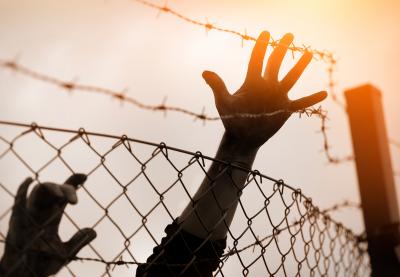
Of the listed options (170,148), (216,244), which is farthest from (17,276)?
(216,244)

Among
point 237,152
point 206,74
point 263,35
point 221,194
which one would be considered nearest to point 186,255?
point 221,194

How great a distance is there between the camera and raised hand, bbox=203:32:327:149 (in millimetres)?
2596

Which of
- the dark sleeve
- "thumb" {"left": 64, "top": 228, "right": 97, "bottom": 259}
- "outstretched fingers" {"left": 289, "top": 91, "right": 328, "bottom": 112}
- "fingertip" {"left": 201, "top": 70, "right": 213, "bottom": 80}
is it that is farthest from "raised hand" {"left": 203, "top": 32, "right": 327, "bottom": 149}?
"thumb" {"left": 64, "top": 228, "right": 97, "bottom": 259}

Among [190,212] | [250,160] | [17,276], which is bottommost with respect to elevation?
[17,276]

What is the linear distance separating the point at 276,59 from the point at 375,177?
970mm

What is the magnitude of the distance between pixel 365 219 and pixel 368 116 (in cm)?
62

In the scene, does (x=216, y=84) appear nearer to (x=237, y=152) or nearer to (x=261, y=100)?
(x=261, y=100)

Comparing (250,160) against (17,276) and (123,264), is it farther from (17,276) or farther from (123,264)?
(17,276)

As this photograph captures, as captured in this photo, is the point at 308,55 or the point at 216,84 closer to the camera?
the point at 216,84

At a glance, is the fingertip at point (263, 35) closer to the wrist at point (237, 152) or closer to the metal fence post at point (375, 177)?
the wrist at point (237, 152)

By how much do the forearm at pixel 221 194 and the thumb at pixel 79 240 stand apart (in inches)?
26.3

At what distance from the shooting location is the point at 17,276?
Answer: 195 cm

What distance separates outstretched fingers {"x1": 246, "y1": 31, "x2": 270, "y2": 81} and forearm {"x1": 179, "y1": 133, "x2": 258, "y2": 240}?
0.38 metres

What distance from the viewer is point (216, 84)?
2502mm
